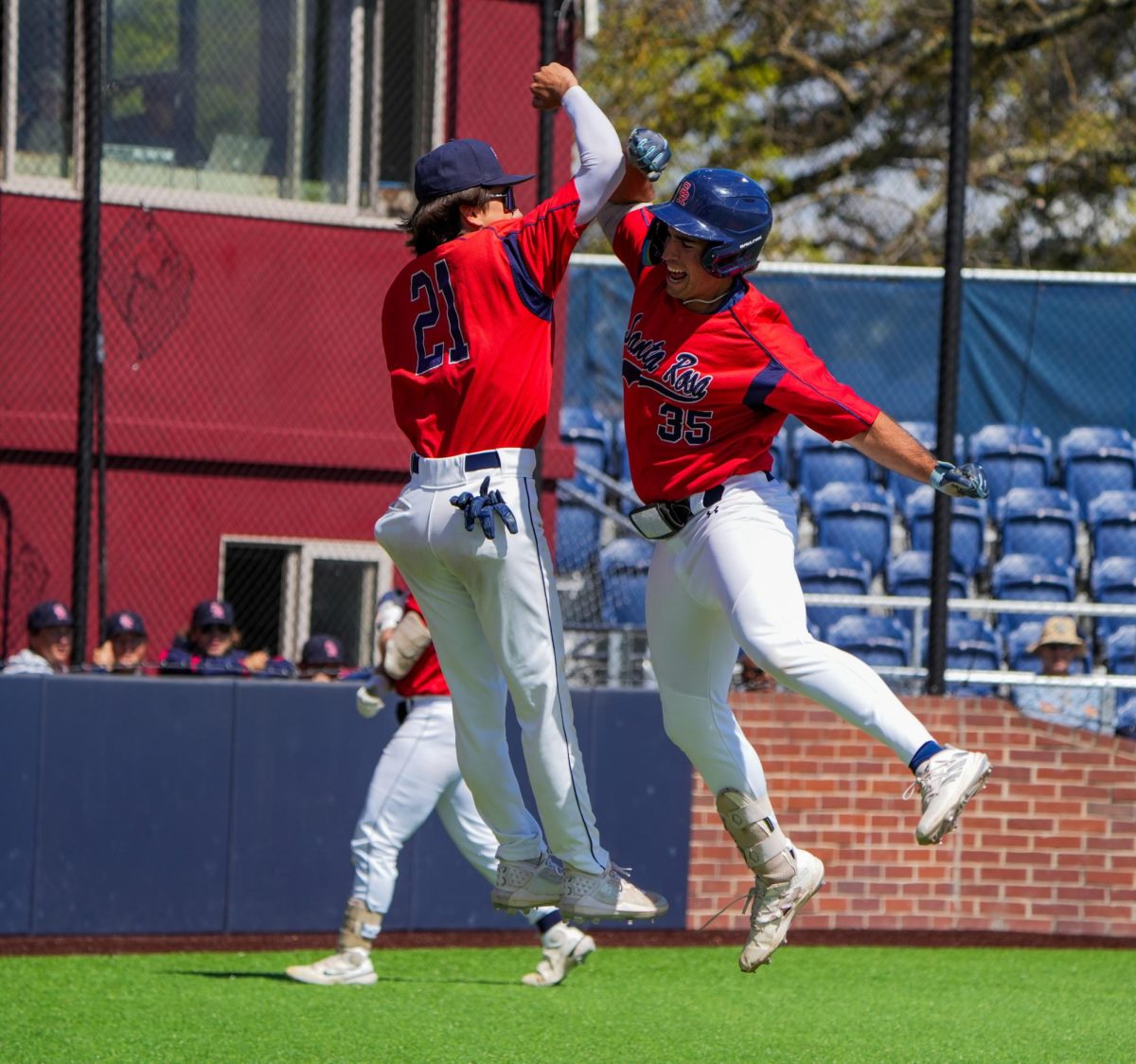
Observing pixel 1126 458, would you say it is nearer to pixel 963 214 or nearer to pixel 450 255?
pixel 963 214

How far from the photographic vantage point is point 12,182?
1052 cm

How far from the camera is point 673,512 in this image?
5172 mm

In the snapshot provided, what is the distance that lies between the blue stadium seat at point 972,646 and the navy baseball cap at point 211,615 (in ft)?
13.5

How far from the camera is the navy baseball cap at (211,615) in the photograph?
30.6 ft

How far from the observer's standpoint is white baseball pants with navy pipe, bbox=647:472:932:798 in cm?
498

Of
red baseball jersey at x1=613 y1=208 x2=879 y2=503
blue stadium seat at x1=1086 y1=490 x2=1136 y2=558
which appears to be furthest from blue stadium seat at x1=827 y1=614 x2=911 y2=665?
red baseball jersey at x1=613 y1=208 x2=879 y2=503

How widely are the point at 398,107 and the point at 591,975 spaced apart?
224 inches

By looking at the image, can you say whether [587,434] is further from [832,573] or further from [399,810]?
[399,810]

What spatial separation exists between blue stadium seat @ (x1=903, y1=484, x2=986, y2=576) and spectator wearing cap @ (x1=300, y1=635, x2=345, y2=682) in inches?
178

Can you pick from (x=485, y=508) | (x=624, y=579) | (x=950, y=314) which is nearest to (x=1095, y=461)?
(x=950, y=314)

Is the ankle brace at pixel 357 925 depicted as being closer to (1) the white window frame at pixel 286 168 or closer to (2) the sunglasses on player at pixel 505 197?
(2) the sunglasses on player at pixel 505 197

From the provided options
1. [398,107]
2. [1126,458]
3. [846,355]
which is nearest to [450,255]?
[398,107]

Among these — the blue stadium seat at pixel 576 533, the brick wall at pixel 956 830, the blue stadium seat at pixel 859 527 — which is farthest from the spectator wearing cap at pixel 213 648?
the blue stadium seat at pixel 859 527

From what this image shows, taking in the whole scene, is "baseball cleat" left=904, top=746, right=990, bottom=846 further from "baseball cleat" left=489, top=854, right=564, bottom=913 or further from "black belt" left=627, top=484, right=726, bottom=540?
"baseball cleat" left=489, top=854, right=564, bottom=913
